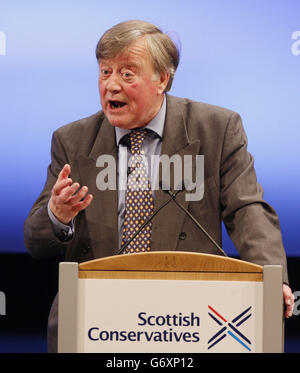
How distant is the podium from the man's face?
0.94m

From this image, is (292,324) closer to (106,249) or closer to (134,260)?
(106,249)

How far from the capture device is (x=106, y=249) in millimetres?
2312

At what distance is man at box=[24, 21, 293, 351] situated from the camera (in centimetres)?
229

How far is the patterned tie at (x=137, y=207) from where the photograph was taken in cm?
232

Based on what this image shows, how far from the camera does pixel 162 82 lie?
2.53m

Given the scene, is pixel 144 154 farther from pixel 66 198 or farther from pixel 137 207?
pixel 66 198

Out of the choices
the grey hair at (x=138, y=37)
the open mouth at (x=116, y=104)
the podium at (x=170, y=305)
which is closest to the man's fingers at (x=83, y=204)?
the podium at (x=170, y=305)

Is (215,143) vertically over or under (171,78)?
under

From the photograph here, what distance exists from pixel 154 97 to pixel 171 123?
120 millimetres

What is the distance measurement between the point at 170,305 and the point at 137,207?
77cm
